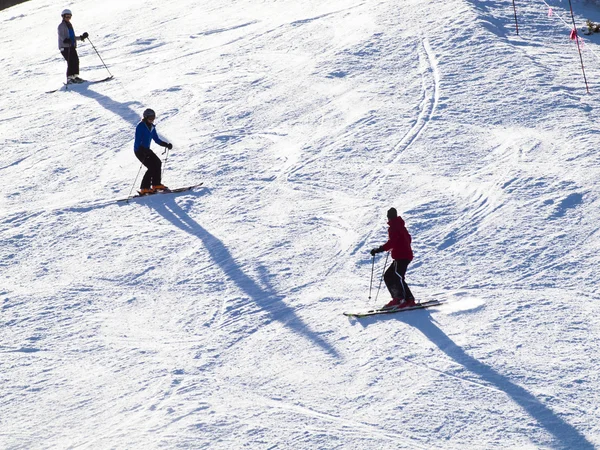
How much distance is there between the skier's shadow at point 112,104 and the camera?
16.3 m

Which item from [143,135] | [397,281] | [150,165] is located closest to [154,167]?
[150,165]

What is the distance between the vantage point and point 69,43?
57.6ft

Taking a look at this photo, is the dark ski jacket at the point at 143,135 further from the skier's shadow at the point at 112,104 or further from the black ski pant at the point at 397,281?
the black ski pant at the point at 397,281

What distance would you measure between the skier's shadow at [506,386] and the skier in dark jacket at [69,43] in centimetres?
1023

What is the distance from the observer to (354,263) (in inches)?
441

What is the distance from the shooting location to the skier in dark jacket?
684 inches

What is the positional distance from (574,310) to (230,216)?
4848mm

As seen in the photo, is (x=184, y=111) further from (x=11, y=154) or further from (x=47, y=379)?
(x=47, y=379)

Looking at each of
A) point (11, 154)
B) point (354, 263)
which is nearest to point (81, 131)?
point (11, 154)

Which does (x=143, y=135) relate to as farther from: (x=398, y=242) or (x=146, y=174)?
(x=398, y=242)

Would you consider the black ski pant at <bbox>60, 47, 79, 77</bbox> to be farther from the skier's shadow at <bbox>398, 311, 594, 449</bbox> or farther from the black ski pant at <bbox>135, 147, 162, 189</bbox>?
the skier's shadow at <bbox>398, 311, 594, 449</bbox>

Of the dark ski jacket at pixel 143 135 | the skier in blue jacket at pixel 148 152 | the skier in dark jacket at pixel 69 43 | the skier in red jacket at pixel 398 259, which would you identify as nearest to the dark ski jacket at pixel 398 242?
the skier in red jacket at pixel 398 259

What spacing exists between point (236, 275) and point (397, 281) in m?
2.15

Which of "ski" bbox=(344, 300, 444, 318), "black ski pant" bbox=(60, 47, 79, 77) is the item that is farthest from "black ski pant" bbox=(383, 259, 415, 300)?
"black ski pant" bbox=(60, 47, 79, 77)
